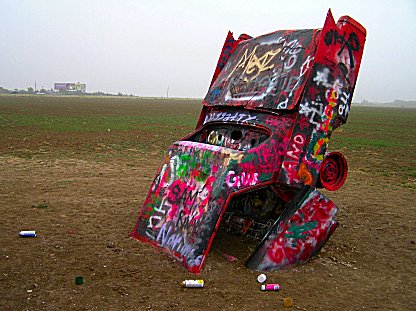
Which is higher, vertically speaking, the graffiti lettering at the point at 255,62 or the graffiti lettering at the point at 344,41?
the graffiti lettering at the point at 344,41

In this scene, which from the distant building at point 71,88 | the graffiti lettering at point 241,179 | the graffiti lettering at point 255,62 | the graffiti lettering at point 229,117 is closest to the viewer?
the graffiti lettering at point 241,179

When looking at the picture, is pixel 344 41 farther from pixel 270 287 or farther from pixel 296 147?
pixel 270 287

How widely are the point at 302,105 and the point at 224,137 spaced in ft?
4.97

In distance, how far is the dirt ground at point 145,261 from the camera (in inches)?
192

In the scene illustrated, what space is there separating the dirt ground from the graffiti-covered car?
1.17ft

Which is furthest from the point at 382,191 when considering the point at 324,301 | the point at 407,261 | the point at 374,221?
the point at 324,301

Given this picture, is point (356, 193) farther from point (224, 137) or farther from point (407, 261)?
point (224, 137)

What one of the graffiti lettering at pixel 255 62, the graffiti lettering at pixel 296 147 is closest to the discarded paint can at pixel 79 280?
the graffiti lettering at pixel 296 147

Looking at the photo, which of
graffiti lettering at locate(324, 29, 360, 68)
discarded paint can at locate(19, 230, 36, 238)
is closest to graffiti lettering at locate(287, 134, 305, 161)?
graffiti lettering at locate(324, 29, 360, 68)

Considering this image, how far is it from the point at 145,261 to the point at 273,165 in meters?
2.25

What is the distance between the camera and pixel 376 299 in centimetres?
515

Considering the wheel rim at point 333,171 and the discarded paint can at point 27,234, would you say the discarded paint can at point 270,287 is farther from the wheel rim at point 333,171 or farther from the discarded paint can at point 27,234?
the discarded paint can at point 27,234

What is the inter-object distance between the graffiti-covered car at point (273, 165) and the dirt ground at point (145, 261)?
1.17 feet

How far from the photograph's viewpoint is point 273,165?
5.87m
